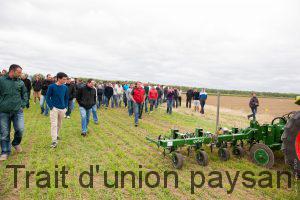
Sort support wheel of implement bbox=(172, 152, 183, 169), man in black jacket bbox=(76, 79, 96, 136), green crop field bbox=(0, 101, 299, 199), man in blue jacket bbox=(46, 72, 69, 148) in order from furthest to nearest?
man in black jacket bbox=(76, 79, 96, 136), man in blue jacket bbox=(46, 72, 69, 148), support wheel of implement bbox=(172, 152, 183, 169), green crop field bbox=(0, 101, 299, 199)

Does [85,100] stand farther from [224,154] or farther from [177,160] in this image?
[224,154]

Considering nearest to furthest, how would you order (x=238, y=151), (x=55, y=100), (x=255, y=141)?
(x=238, y=151) < (x=255, y=141) < (x=55, y=100)

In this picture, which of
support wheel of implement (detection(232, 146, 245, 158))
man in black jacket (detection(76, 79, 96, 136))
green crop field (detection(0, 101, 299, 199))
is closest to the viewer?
green crop field (detection(0, 101, 299, 199))

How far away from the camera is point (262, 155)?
21.0ft

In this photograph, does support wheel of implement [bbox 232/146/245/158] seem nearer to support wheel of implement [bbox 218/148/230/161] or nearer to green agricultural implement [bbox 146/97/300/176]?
green agricultural implement [bbox 146/97/300/176]

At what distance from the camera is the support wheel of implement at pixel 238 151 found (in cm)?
709

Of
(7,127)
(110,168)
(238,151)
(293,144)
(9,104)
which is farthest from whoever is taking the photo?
(238,151)

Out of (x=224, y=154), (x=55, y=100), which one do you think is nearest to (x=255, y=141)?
(x=224, y=154)

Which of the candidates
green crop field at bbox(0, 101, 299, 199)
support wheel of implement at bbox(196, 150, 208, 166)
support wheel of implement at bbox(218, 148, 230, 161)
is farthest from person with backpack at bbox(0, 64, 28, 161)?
support wheel of implement at bbox(218, 148, 230, 161)

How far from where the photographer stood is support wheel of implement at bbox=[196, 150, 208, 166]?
638 cm

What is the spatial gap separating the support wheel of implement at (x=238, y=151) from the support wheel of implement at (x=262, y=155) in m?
0.47

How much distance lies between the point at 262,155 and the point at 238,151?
0.82 metres

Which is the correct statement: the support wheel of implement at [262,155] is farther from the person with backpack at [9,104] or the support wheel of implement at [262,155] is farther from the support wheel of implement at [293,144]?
the person with backpack at [9,104]

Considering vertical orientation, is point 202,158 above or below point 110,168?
above
